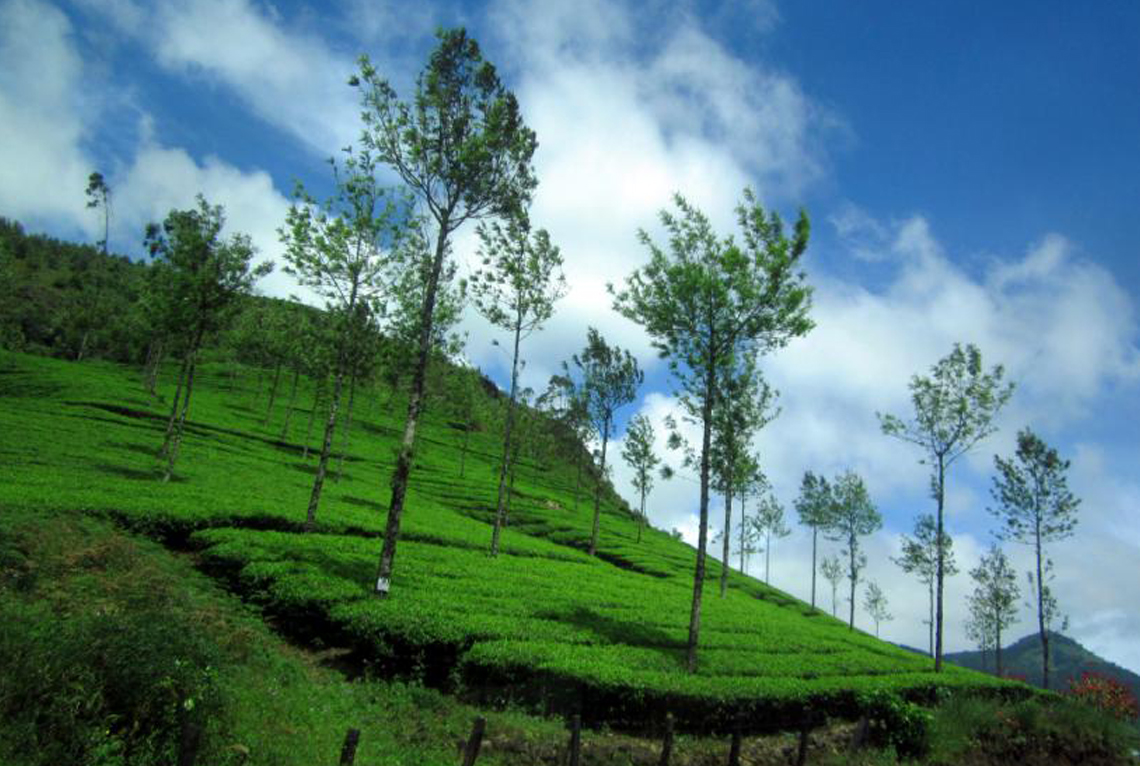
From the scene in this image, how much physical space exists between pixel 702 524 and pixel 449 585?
10.3 metres

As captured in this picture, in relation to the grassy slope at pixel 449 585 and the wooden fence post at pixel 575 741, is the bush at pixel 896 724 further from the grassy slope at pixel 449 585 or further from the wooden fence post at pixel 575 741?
the wooden fence post at pixel 575 741

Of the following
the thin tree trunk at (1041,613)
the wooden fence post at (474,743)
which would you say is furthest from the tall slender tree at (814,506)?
the wooden fence post at (474,743)

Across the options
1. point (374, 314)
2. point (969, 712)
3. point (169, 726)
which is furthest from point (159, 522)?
point (969, 712)

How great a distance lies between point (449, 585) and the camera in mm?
24625

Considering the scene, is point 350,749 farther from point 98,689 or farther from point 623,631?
point 623,631

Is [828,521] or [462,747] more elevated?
[828,521]

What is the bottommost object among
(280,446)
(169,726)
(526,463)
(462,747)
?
(462,747)

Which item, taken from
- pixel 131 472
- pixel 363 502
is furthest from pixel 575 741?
pixel 363 502

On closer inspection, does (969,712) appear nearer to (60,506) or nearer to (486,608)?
(486,608)

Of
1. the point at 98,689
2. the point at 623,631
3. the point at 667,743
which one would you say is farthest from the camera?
the point at 623,631

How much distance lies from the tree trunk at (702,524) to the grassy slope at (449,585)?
36.7 inches

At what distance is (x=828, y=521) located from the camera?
8044cm

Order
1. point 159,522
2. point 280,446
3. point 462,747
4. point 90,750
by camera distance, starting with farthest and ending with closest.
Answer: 1. point 280,446
2. point 159,522
3. point 462,747
4. point 90,750

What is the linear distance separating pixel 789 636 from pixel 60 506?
110 feet
